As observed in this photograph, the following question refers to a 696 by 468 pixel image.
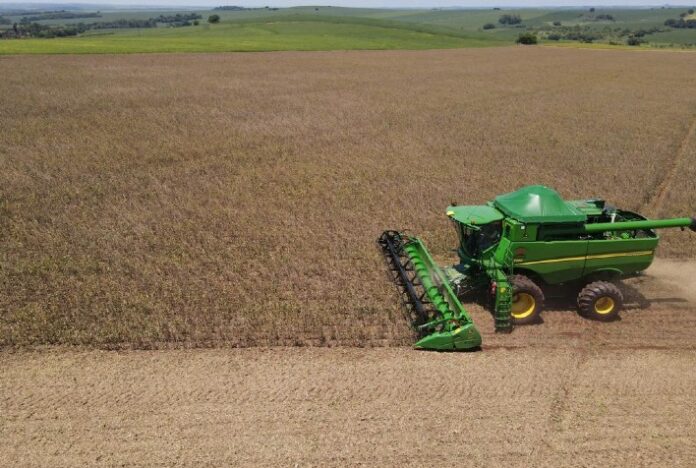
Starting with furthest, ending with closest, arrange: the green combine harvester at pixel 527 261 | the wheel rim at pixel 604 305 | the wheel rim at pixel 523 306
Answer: the wheel rim at pixel 604 305, the wheel rim at pixel 523 306, the green combine harvester at pixel 527 261

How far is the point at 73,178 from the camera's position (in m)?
15.9

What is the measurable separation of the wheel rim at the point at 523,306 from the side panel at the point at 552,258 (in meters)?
0.48

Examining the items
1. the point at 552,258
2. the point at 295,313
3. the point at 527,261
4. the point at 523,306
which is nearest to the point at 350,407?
the point at 295,313

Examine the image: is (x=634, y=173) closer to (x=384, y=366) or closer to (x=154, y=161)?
(x=384, y=366)

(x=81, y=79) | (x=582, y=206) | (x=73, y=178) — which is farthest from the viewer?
(x=81, y=79)

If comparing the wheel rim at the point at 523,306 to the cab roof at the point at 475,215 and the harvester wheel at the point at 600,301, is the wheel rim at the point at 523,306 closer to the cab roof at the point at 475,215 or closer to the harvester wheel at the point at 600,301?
the harvester wheel at the point at 600,301

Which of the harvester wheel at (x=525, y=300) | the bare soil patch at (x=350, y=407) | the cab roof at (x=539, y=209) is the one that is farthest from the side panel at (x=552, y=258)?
the bare soil patch at (x=350, y=407)

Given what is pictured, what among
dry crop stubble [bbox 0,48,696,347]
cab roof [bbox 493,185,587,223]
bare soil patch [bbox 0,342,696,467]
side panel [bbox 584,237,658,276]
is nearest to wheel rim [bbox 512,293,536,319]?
bare soil patch [bbox 0,342,696,467]

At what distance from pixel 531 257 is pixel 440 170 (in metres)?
9.67

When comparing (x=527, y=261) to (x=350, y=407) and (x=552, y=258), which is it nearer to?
(x=552, y=258)

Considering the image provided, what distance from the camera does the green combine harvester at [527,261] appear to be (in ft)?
27.1

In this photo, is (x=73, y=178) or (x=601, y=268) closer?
(x=601, y=268)

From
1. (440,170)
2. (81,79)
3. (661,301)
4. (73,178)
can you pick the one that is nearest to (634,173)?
(440,170)

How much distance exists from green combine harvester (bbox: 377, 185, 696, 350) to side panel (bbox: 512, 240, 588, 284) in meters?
0.02
